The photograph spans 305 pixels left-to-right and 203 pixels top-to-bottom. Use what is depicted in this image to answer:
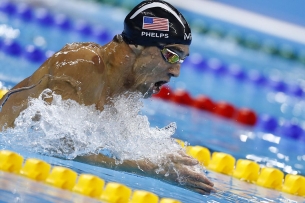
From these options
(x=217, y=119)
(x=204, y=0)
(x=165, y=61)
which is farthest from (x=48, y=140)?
(x=204, y=0)

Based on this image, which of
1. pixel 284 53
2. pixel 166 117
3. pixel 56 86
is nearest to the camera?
pixel 56 86

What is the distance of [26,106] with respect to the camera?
3328mm

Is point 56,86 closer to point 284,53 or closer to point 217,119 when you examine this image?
point 217,119

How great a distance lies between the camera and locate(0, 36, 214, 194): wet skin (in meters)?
3.10

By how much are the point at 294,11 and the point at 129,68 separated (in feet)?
34.2

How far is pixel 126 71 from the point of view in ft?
10.9

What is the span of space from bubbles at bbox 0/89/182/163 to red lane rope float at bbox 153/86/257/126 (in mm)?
3151

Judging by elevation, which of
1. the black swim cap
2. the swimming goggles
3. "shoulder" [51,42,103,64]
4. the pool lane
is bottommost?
the pool lane

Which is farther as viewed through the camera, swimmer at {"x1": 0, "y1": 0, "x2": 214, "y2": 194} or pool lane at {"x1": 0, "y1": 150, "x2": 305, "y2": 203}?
swimmer at {"x1": 0, "y1": 0, "x2": 214, "y2": 194}

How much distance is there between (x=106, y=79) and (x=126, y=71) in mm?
121

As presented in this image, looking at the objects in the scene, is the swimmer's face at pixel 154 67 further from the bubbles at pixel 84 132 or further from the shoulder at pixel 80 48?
the shoulder at pixel 80 48

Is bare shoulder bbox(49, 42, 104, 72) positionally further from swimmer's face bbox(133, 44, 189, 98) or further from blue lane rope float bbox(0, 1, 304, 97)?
blue lane rope float bbox(0, 1, 304, 97)

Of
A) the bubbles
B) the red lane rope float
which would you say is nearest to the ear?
the bubbles

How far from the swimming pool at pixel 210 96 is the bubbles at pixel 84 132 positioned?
102 millimetres
